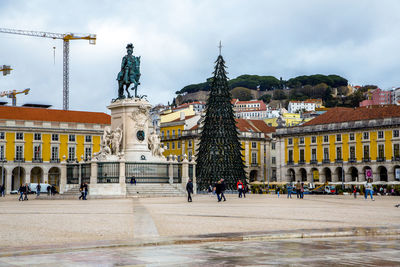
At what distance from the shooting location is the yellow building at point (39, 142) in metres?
77.2

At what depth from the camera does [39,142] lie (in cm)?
7925

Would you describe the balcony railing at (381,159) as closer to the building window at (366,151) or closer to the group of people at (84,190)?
the building window at (366,151)

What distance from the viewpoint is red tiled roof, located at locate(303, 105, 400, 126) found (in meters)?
77.6

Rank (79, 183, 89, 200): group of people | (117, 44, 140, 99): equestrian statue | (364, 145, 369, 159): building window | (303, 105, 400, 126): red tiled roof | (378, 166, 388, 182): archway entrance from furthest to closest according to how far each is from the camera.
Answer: (364, 145, 369, 159): building window → (303, 105, 400, 126): red tiled roof → (378, 166, 388, 182): archway entrance → (117, 44, 140, 99): equestrian statue → (79, 183, 89, 200): group of people

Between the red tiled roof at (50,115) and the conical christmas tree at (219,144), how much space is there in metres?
35.1

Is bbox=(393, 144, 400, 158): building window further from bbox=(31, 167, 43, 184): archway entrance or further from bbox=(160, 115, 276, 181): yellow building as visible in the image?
bbox=(31, 167, 43, 184): archway entrance

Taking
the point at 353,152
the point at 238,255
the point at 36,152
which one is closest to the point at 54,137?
the point at 36,152

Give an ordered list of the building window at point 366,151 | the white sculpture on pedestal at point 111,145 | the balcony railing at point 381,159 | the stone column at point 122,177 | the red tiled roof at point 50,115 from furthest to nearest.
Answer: the red tiled roof at point 50,115 < the building window at point 366,151 < the balcony railing at point 381,159 < the white sculpture on pedestal at point 111,145 < the stone column at point 122,177

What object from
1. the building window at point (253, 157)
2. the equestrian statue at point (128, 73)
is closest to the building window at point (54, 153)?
the building window at point (253, 157)

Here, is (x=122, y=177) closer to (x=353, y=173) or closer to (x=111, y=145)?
(x=111, y=145)

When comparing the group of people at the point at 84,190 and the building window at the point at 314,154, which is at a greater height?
the building window at the point at 314,154

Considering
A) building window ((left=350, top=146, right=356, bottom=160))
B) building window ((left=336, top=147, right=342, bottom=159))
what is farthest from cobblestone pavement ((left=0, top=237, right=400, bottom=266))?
building window ((left=336, top=147, right=342, bottom=159))

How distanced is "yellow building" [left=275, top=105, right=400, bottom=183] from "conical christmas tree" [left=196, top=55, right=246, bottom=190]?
2612 cm

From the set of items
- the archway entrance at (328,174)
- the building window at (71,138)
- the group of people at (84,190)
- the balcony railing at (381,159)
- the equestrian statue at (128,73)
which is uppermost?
the equestrian statue at (128,73)
